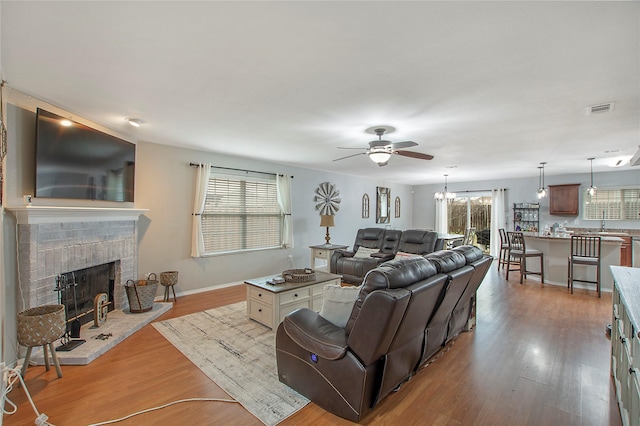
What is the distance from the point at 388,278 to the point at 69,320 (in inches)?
134

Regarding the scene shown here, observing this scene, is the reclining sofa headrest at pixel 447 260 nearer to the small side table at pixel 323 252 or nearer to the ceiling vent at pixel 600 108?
the ceiling vent at pixel 600 108

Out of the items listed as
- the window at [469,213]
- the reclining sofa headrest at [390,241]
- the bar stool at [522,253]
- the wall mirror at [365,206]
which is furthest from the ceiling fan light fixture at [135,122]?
the window at [469,213]

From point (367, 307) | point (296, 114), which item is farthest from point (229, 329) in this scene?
point (296, 114)

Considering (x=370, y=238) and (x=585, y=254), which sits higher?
(x=370, y=238)

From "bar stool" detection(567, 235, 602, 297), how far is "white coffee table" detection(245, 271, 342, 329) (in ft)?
14.6

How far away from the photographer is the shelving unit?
7954 millimetres

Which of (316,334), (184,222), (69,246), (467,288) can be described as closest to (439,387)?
(467,288)

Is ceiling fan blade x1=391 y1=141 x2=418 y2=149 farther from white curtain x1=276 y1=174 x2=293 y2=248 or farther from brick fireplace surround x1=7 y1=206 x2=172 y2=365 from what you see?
brick fireplace surround x1=7 y1=206 x2=172 y2=365

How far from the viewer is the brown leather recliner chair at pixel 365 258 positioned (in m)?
5.11

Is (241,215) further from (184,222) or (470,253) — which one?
(470,253)

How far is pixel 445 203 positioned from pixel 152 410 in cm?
944

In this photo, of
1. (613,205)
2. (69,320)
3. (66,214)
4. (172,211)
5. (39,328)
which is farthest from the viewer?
(613,205)

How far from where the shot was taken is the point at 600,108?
9.25 feet

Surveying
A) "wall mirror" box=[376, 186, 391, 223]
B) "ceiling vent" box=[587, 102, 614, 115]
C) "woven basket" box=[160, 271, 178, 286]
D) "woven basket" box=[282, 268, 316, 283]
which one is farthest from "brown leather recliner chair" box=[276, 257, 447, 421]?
"wall mirror" box=[376, 186, 391, 223]
